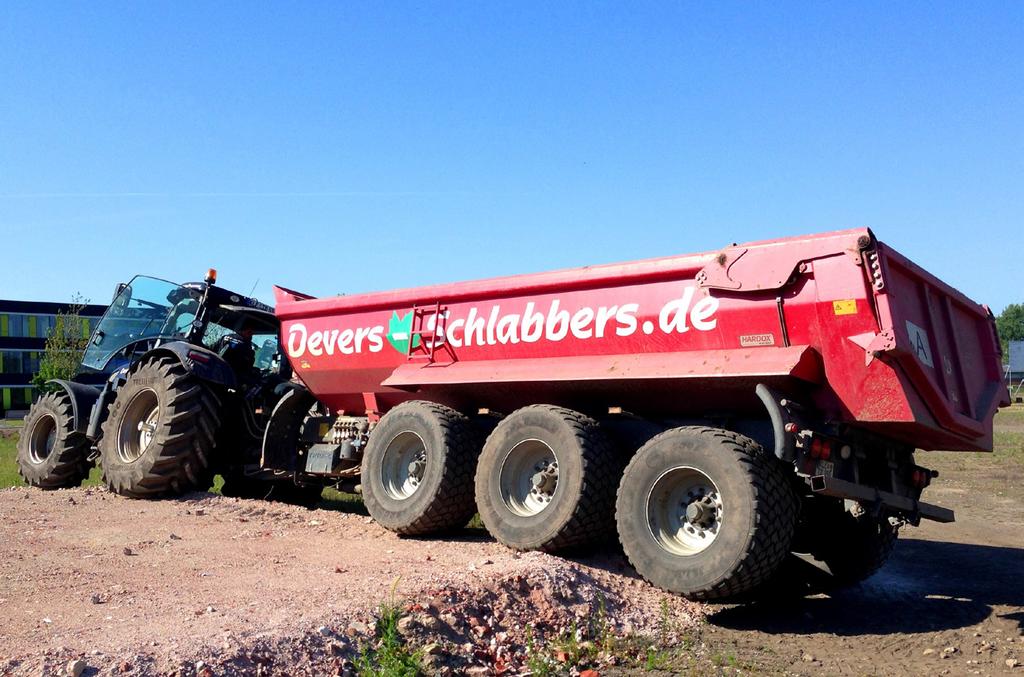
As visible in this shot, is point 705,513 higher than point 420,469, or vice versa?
point 420,469

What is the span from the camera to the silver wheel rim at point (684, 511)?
241 inches

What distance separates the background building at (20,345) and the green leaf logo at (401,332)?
49.0 m

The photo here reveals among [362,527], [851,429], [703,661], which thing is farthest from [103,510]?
[851,429]

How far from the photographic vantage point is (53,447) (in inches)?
447

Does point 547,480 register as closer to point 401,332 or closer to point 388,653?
point 401,332

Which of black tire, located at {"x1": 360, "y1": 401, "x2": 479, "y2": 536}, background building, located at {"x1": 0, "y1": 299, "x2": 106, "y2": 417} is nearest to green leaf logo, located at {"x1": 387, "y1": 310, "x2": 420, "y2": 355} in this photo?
black tire, located at {"x1": 360, "y1": 401, "x2": 479, "y2": 536}

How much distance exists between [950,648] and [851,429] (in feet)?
4.82

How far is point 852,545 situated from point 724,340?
2.24 m

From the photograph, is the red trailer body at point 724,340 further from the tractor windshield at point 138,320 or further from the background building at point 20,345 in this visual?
the background building at point 20,345

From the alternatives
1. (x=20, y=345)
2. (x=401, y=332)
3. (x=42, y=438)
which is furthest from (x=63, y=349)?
(x=401, y=332)

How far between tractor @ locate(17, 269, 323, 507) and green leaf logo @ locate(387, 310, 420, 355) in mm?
1981

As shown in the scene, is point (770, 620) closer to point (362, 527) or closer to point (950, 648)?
point (950, 648)

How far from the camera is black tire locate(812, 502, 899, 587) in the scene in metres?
7.20

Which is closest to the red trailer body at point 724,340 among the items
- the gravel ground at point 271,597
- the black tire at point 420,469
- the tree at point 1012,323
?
the black tire at point 420,469
